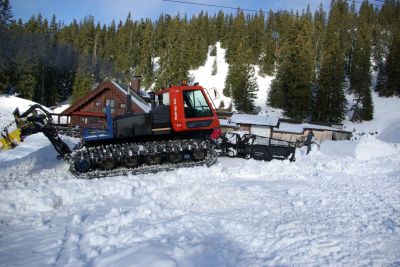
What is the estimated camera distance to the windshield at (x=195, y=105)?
511 inches

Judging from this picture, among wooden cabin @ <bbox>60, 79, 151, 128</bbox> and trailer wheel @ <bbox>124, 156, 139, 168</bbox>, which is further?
wooden cabin @ <bbox>60, 79, 151, 128</bbox>

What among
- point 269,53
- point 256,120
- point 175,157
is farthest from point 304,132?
point 175,157

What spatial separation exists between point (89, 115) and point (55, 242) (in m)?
35.6

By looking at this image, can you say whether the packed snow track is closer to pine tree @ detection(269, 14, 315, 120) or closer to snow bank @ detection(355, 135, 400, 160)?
snow bank @ detection(355, 135, 400, 160)

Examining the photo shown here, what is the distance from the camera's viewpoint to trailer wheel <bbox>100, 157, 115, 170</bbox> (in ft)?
40.1

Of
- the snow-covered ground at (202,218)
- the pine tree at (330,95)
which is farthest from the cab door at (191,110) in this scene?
the pine tree at (330,95)

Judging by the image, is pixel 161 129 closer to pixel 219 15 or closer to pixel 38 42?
pixel 38 42

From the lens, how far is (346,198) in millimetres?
8734

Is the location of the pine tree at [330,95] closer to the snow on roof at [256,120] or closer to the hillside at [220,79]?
the hillside at [220,79]

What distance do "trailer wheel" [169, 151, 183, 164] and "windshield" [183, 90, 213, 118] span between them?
140 centimetres

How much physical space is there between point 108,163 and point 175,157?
7.71 feet

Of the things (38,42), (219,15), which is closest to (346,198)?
(38,42)

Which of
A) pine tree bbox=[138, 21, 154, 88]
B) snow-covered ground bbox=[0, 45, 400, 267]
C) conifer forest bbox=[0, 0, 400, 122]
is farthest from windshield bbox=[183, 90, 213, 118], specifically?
pine tree bbox=[138, 21, 154, 88]

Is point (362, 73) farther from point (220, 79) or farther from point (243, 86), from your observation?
point (220, 79)
